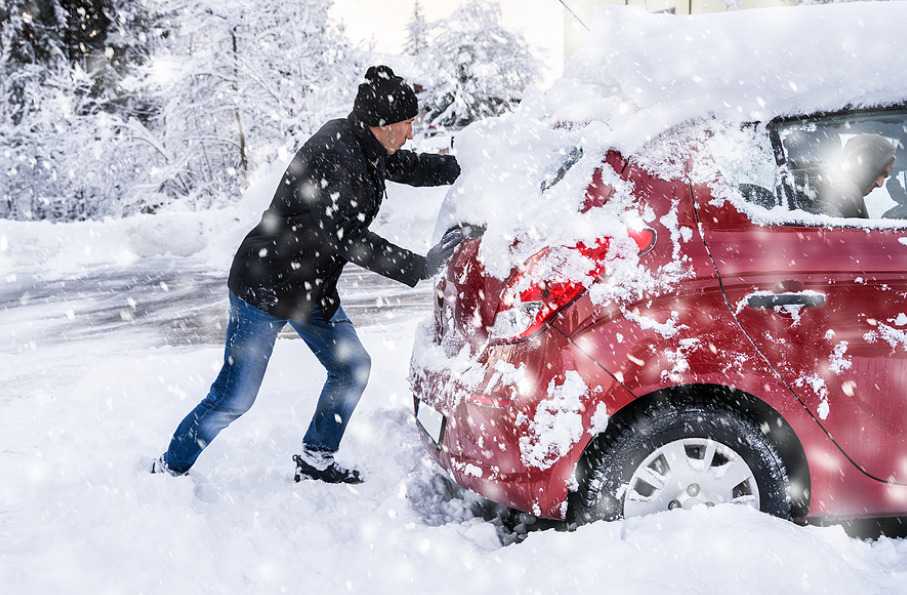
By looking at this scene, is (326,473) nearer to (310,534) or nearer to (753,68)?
(310,534)

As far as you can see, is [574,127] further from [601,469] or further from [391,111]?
[601,469]

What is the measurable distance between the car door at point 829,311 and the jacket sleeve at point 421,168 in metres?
1.63

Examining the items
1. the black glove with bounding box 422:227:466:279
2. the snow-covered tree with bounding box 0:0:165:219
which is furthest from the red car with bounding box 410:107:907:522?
the snow-covered tree with bounding box 0:0:165:219

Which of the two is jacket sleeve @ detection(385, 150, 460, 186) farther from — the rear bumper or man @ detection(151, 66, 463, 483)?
the rear bumper

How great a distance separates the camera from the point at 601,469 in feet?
8.57

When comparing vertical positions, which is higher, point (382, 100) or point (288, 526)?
point (382, 100)

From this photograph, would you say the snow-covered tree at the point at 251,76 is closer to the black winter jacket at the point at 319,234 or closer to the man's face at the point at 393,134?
the man's face at the point at 393,134

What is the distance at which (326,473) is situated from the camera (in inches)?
146

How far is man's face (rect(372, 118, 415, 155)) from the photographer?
11.2ft

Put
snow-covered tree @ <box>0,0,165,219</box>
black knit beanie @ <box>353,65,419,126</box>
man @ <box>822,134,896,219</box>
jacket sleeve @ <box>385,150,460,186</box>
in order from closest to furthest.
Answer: man @ <box>822,134,896,219</box> < black knit beanie @ <box>353,65,419,126</box> < jacket sleeve @ <box>385,150,460,186</box> < snow-covered tree @ <box>0,0,165,219</box>

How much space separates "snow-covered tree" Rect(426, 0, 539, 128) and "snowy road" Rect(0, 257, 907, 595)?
26.8 m

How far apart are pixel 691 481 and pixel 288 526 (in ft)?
5.13

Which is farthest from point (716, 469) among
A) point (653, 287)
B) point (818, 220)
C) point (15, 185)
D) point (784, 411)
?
point (15, 185)

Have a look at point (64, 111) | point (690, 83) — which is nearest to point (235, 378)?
point (690, 83)
